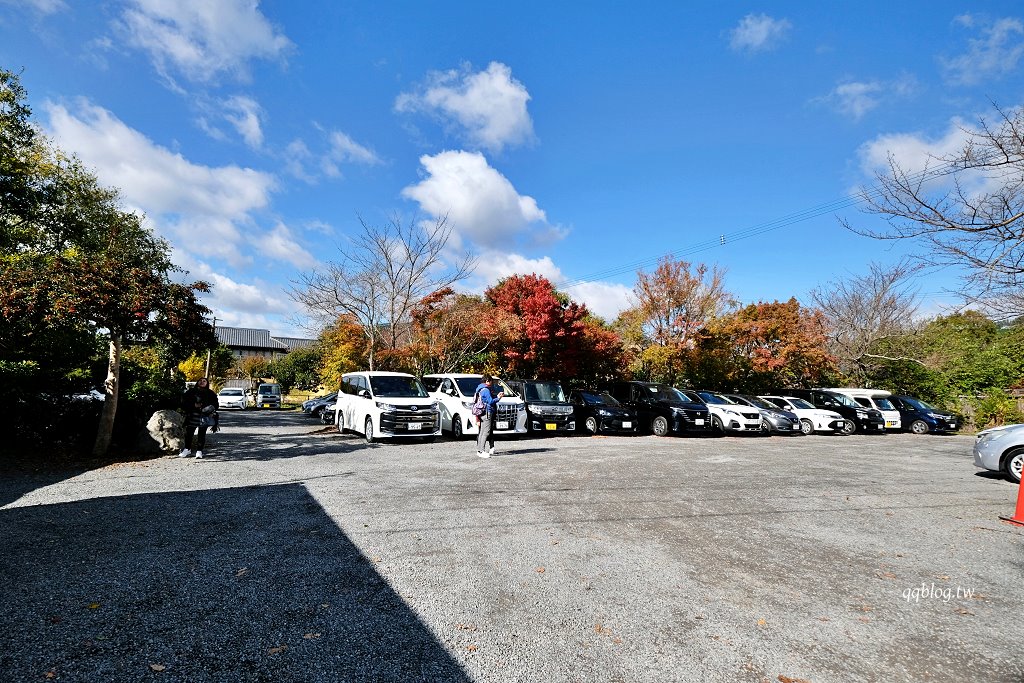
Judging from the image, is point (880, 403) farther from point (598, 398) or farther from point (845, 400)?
point (598, 398)

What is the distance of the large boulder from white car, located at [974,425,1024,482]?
48.4ft

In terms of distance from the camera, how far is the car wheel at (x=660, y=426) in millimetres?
15930

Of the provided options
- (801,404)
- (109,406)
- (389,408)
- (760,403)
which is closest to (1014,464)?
(760,403)

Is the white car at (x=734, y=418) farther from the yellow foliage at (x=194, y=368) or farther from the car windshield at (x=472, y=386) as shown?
the yellow foliage at (x=194, y=368)

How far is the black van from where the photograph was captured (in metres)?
18.6

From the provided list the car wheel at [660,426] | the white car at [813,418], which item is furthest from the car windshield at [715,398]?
the white car at [813,418]

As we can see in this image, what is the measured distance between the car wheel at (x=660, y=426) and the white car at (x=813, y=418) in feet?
20.1

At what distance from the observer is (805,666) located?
288 centimetres

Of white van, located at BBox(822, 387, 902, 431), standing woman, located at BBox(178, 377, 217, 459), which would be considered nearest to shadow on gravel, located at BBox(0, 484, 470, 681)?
standing woman, located at BBox(178, 377, 217, 459)

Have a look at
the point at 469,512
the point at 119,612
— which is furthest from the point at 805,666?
the point at 119,612

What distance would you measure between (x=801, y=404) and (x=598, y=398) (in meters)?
8.49

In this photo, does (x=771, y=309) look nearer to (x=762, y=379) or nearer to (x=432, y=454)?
(x=762, y=379)

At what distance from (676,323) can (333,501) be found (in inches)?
732

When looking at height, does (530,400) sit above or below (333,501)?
above
